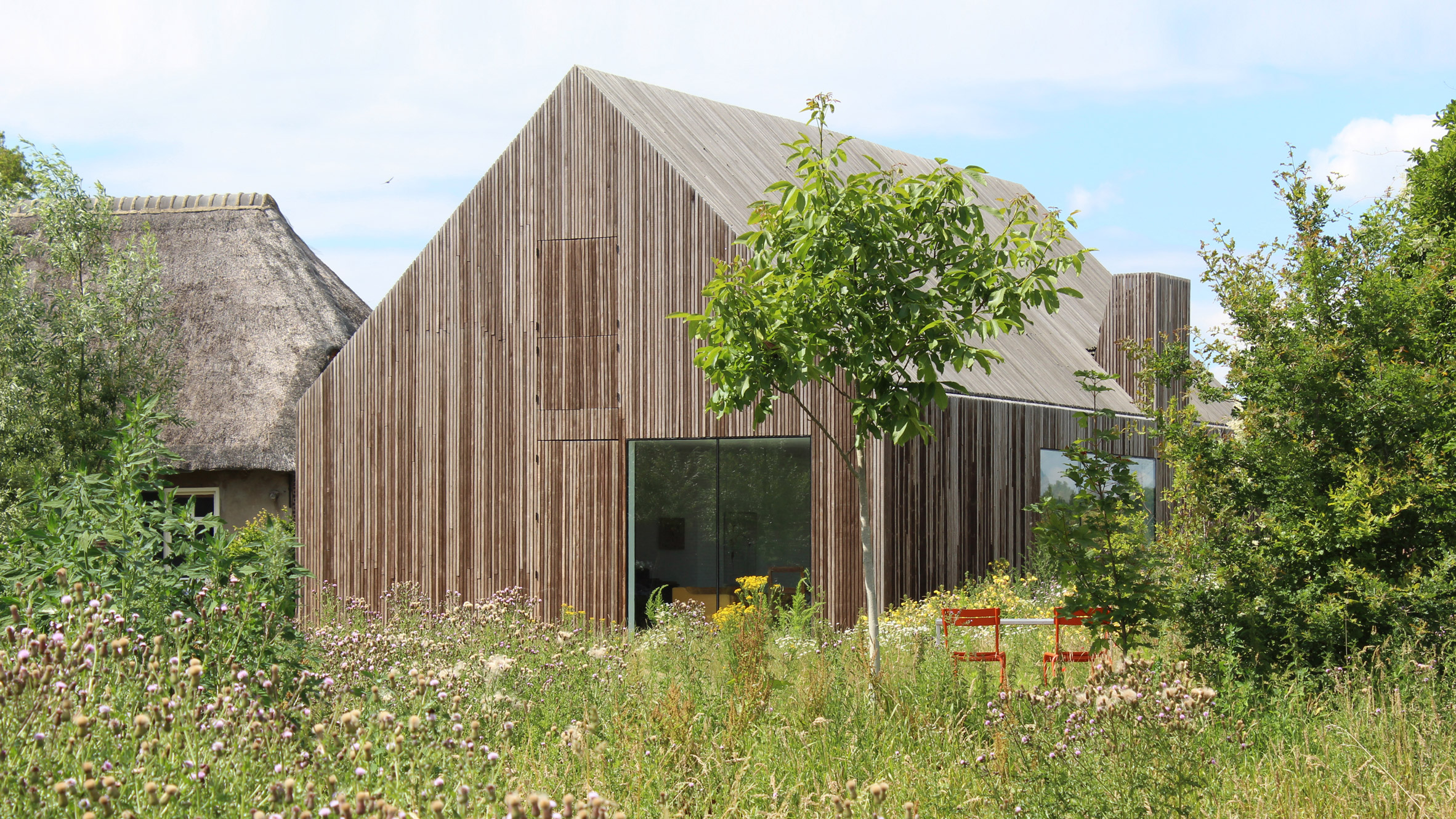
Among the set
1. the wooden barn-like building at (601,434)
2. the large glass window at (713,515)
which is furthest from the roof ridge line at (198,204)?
the large glass window at (713,515)

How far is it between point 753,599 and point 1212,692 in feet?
19.2

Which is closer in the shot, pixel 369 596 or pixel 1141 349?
pixel 1141 349

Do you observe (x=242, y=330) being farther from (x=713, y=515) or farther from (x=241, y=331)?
(x=713, y=515)

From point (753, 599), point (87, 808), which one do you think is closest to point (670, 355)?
point (753, 599)

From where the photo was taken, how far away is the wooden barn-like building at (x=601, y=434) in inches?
437

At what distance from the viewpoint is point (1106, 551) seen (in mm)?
6219

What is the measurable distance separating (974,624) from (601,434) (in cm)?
539

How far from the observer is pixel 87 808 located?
9.68 ft

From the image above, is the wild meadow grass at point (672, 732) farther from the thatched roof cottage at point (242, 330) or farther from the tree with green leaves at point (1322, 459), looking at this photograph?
the thatched roof cottage at point (242, 330)

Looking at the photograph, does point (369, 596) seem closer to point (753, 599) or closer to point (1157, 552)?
point (753, 599)

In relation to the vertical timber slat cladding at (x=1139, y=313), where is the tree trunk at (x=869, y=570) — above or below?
below

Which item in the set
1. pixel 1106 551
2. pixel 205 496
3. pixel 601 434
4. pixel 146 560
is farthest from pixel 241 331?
pixel 1106 551

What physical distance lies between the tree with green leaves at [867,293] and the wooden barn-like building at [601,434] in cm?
408

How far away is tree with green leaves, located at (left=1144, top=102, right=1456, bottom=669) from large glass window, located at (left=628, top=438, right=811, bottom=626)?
474 centimetres
